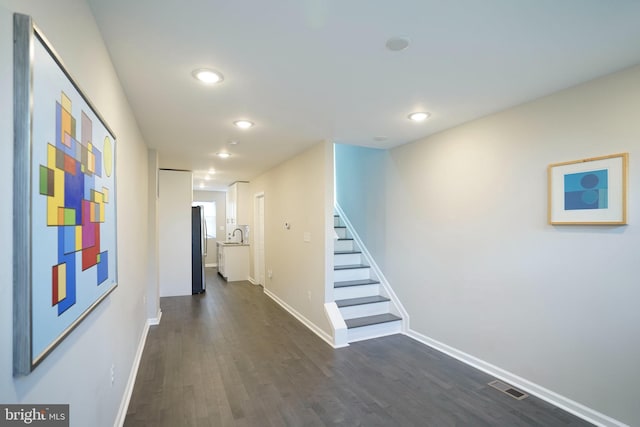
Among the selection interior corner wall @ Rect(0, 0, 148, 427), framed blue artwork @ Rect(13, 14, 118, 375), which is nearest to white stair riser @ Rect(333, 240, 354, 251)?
interior corner wall @ Rect(0, 0, 148, 427)

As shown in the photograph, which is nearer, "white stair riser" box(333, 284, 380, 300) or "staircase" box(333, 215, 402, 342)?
"staircase" box(333, 215, 402, 342)

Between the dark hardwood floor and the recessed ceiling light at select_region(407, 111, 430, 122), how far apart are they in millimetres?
2484

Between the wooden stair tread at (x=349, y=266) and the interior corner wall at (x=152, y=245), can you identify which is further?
the wooden stair tread at (x=349, y=266)

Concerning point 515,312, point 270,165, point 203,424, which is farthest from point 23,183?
point 270,165

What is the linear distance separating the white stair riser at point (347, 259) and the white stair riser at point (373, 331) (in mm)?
1151

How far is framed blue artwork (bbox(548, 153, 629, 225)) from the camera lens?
2.12m

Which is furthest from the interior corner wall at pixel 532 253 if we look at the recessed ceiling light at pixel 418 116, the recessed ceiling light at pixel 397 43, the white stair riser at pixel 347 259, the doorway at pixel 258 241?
the doorway at pixel 258 241

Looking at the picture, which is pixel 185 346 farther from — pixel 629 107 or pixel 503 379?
pixel 629 107

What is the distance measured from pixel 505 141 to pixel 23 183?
129 inches

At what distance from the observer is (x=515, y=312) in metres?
2.76

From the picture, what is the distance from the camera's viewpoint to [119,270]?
2.13 m

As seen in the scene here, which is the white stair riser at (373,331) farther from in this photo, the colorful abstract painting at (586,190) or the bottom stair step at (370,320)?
the colorful abstract painting at (586,190)

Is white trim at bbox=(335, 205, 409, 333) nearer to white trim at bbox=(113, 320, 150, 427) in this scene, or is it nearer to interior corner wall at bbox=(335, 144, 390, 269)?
interior corner wall at bbox=(335, 144, 390, 269)

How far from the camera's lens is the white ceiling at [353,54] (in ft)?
5.05
